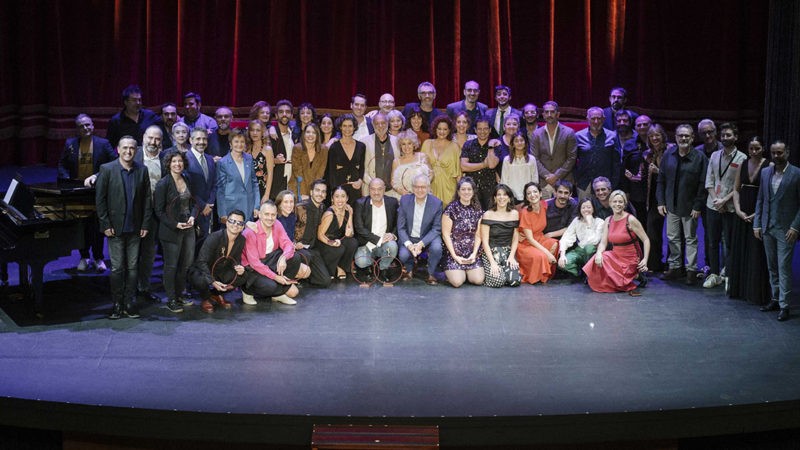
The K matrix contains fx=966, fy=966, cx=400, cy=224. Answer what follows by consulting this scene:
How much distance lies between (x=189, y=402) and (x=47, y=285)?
10.2 ft

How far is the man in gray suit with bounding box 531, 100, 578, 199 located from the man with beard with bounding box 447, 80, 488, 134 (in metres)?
0.63

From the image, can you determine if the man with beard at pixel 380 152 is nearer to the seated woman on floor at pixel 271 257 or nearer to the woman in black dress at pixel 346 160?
the woman in black dress at pixel 346 160

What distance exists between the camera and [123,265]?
699 centimetres

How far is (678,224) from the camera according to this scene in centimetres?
823

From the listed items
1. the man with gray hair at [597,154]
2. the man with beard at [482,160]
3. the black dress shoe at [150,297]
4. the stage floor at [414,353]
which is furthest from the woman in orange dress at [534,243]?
the black dress shoe at [150,297]

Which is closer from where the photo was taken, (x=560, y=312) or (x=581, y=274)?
(x=560, y=312)

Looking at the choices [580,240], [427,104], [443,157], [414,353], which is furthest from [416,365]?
[427,104]

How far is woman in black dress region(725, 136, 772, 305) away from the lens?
7.31m

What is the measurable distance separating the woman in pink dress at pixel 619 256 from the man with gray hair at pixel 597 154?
656mm

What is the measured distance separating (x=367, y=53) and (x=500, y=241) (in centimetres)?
375

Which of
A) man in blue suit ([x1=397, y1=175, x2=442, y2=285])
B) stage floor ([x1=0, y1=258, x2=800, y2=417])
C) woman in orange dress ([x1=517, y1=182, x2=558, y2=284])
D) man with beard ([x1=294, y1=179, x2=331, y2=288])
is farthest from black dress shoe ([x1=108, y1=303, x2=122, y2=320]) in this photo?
woman in orange dress ([x1=517, y1=182, x2=558, y2=284])

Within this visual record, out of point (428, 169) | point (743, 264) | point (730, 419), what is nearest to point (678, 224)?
point (743, 264)

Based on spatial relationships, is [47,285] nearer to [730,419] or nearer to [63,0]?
[63,0]

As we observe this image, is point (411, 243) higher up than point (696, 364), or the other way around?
point (411, 243)
